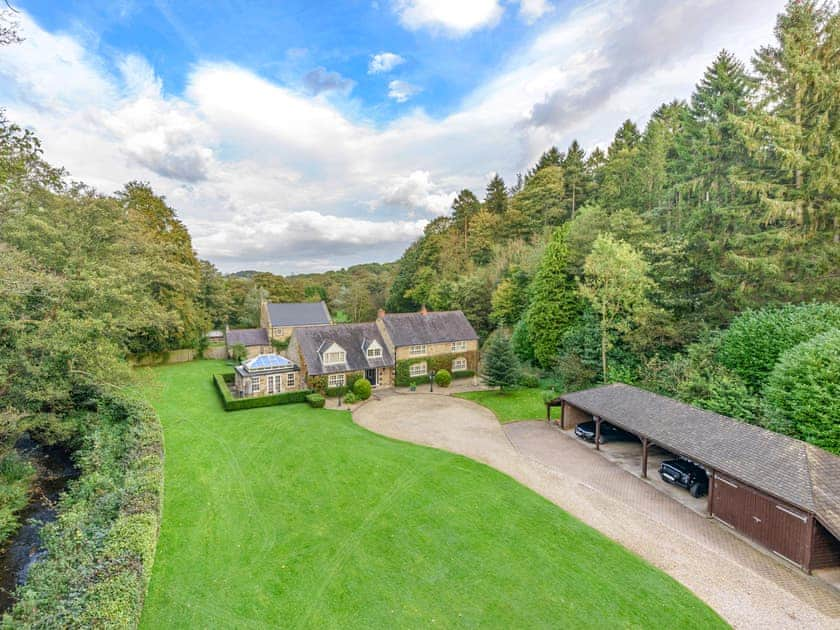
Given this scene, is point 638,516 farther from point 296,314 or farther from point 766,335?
point 296,314

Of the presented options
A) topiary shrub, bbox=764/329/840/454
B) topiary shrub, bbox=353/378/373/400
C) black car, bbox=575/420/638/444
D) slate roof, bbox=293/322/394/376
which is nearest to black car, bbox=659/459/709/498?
topiary shrub, bbox=764/329/840/454

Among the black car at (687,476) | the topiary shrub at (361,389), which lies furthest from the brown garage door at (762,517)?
the topiary shrub at (361,389)

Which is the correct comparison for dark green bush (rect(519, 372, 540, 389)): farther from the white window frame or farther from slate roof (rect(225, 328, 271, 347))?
slate roof (rect(225, 328, 271, 347))

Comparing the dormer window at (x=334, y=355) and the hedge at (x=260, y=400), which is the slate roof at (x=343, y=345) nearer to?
the dormer window at (x=334, y=355)

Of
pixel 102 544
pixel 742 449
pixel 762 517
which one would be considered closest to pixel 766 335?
pixel 742 449

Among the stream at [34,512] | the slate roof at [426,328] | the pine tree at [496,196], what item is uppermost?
the pine tree at [496,196]
